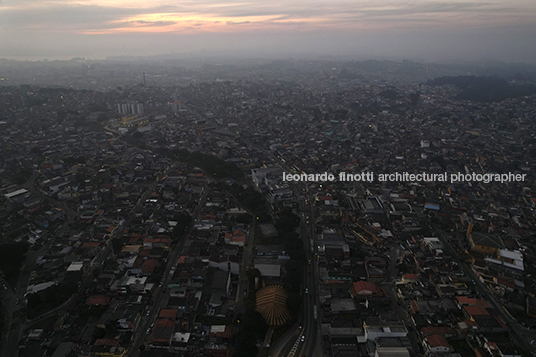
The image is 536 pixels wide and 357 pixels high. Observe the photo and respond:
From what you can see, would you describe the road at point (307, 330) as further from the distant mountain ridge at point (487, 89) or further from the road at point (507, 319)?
the distant mountain ridge at point (487, 89)

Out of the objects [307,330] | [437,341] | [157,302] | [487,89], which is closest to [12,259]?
[157,302]

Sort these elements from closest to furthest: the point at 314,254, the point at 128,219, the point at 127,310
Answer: the point at 127,310 → the point at 314,254 → the point at 128,219

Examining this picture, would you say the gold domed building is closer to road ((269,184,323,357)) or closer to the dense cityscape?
the dense cityscape

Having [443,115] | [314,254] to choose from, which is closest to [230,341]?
[314,254]

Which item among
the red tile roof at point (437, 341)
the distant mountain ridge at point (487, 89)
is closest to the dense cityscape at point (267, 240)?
the red tile roof at point (437, 341)

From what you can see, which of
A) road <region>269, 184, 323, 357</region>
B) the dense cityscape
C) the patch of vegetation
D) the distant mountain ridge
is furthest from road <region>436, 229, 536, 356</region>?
the distant mountain ridge

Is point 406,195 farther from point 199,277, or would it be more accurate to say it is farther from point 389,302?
point 199,277
